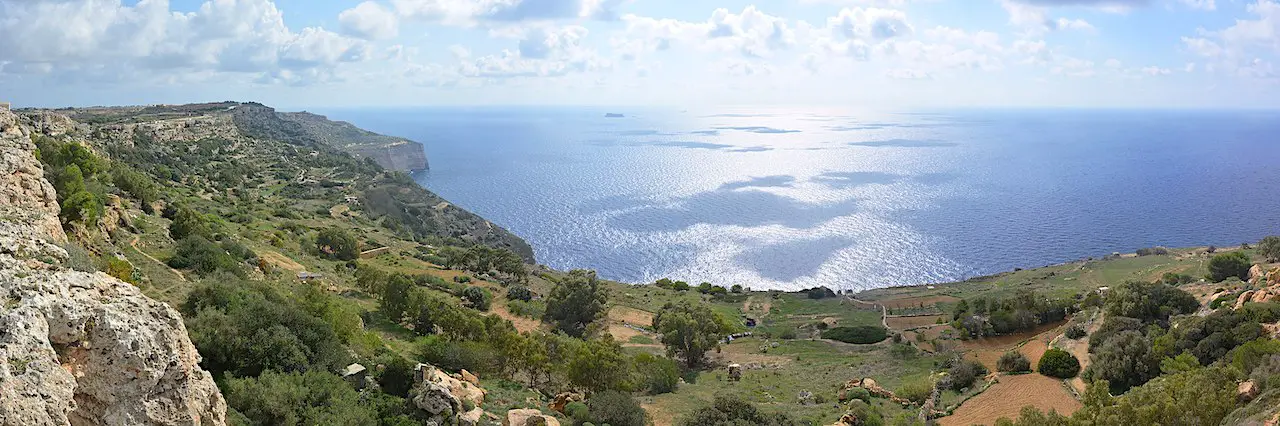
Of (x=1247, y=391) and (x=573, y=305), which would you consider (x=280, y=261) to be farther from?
(x=1247, y=391)

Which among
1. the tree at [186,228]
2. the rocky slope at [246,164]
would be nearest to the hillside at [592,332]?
the tree at [186,228]

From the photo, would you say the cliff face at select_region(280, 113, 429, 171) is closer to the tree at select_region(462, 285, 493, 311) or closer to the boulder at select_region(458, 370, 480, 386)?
the tree at select_region(462, 285, 493, 311)

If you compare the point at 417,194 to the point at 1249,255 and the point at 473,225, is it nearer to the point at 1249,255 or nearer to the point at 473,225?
the point at 473,225

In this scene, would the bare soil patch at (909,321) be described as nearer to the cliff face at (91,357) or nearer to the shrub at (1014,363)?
the shrub at (1014,363)

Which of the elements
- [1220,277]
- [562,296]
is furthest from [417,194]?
[1220,277]

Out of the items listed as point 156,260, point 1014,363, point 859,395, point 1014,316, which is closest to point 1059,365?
point 1014,363

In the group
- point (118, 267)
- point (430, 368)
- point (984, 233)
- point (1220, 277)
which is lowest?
point (984, 233)

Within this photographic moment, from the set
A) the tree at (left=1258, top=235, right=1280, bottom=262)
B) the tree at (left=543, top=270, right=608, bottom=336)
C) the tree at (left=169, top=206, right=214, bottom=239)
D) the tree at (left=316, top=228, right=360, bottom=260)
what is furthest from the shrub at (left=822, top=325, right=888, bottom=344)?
the tree at (left=169, top=206, right=214, bottom=239)
